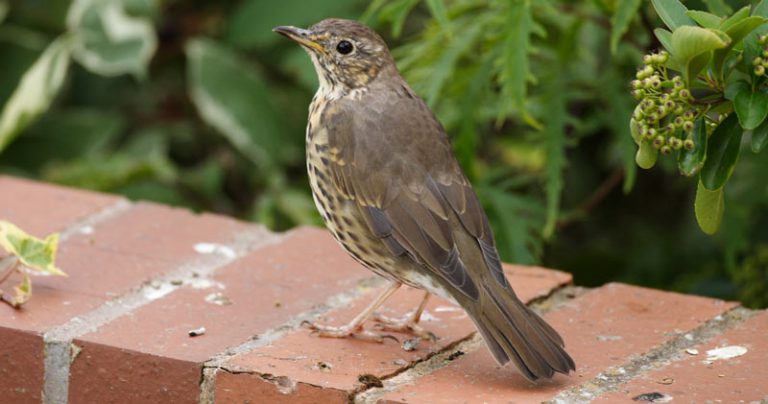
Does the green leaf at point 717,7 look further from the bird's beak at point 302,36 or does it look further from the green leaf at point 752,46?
the bird's beak at point 302,36

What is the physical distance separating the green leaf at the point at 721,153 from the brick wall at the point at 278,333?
430 millimetres

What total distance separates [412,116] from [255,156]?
1.75 metres

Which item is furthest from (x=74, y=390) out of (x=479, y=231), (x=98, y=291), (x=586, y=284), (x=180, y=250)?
(x=586, y=284)

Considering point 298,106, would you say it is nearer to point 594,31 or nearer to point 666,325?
point 594,31

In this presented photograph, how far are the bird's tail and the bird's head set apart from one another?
831 mm

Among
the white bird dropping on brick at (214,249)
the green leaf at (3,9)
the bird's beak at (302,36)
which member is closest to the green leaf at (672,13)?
the bird's beak at (302,36)

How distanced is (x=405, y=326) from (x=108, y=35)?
230cm

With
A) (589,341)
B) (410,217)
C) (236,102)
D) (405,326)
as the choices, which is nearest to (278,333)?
(405,326)

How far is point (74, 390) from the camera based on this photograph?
2.77 meters

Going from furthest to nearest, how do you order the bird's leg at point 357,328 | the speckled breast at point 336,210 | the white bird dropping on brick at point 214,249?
the white bird dropping on brick at point 214,249, the speckled breast at point 336,210, the bird's leg at point 357,328

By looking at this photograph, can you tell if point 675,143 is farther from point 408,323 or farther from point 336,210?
point 336,210

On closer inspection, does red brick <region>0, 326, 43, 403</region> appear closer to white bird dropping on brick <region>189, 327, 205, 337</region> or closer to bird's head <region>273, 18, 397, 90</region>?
white bird dropping on brick <region>189, 327, 205, 337</region>

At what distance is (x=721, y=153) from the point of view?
8.10ft

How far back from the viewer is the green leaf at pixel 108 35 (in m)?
4.77
